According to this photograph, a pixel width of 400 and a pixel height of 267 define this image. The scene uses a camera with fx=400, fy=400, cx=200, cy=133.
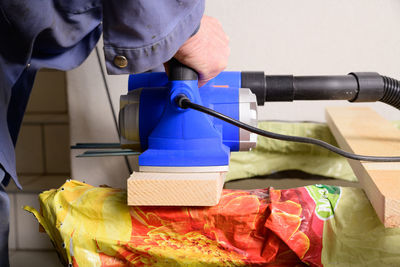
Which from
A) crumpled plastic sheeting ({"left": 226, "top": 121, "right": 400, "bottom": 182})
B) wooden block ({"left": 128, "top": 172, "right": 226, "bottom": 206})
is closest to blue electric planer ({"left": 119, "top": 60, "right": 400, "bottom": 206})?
wooden block ({"left": 128, "top": 172, "right": 226, "bottom": 206})

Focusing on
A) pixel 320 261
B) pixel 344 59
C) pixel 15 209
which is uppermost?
pixel 344 59

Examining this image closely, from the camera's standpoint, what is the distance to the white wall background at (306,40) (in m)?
1.10

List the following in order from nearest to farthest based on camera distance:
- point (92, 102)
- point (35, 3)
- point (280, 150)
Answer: point (35, 3)
point (280, 150)
point (92, 102)

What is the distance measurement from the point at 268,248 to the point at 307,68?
2.26 feet

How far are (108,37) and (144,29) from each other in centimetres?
5

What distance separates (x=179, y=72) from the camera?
62cm

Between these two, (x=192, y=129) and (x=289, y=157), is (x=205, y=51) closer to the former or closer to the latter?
(x=192, y=129)

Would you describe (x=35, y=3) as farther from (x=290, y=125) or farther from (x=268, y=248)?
(x=290, y=125)

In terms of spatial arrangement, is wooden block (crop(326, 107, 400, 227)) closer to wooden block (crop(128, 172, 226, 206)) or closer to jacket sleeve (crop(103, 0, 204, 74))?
wooden block (crop(128, 172, 226, 206))

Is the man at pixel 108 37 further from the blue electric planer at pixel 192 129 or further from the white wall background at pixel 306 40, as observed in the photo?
the white wall background at pixel 306 40

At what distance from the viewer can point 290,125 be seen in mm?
1076

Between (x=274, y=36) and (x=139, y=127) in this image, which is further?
(x=274, y=36)

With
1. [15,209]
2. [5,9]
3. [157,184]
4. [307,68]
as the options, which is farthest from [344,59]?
[15,209]

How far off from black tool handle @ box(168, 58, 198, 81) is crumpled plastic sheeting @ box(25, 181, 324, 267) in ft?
0.63
